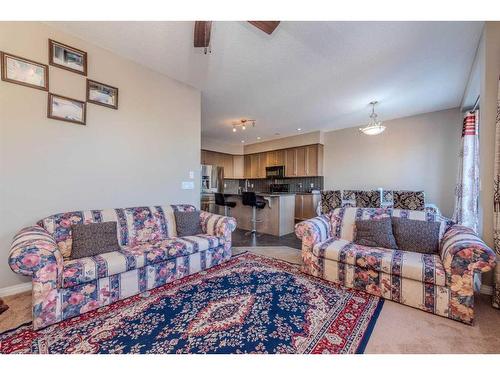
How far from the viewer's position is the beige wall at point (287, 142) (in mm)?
6306

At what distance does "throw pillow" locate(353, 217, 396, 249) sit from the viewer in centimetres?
234

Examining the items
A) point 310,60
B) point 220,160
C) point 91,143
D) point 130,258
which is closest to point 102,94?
point 91,143

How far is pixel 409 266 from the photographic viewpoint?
1887 mm

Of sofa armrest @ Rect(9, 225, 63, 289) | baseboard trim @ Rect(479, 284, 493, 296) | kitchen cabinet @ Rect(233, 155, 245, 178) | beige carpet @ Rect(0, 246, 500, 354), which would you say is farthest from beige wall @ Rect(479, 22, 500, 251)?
kitchen cabinet @ Rect(233, 155, 245, 178)

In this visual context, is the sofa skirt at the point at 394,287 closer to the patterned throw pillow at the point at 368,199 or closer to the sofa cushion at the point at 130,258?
the sofa cushion at the point at 130,258

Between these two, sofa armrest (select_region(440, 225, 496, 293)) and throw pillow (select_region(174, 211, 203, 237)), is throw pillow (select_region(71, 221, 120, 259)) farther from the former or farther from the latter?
sofa armrest (select_region(440, 225, 496, 293))

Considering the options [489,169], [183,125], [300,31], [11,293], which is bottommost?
[11,293]

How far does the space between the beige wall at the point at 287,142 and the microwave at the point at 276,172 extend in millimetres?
682

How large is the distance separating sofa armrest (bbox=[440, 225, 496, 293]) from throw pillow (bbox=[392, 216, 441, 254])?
316 millimetres

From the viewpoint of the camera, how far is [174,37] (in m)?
2.30

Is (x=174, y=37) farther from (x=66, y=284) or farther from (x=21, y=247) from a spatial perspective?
(x=66, y=284)

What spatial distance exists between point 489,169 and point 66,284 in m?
3.93
